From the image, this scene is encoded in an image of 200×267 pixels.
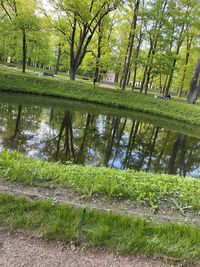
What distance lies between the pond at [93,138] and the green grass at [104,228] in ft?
12.2

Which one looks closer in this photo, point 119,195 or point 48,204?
point 48,204

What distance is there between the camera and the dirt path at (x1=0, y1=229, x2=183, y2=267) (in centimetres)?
250

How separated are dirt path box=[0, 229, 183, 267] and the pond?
13.7ft

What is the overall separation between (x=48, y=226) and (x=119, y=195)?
4.36 ft

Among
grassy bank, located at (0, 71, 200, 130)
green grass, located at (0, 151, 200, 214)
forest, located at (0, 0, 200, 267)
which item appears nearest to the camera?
forest, located at (0, 0, 200, 267)

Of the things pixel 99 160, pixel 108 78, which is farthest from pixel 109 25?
pixel 108 78

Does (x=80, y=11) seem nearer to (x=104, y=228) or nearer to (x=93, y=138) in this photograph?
(x=93, y=138)

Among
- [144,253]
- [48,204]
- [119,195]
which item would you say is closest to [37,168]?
[48,204]

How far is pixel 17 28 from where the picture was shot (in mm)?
19062

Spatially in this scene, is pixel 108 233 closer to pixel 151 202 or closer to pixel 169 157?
pixel 151 202

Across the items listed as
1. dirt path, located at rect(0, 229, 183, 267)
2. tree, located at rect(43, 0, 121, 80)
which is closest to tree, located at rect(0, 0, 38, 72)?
tree, located at rect(43, 0, 121, 80)

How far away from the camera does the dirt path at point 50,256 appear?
98.6 inches

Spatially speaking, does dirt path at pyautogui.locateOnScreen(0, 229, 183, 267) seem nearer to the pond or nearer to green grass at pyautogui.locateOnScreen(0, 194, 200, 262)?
green grass at pyautogui.locateOnScreen(0, 194, 200, 262)

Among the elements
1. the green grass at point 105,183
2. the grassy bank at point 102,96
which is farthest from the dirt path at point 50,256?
the grassy bank at point 102,96
